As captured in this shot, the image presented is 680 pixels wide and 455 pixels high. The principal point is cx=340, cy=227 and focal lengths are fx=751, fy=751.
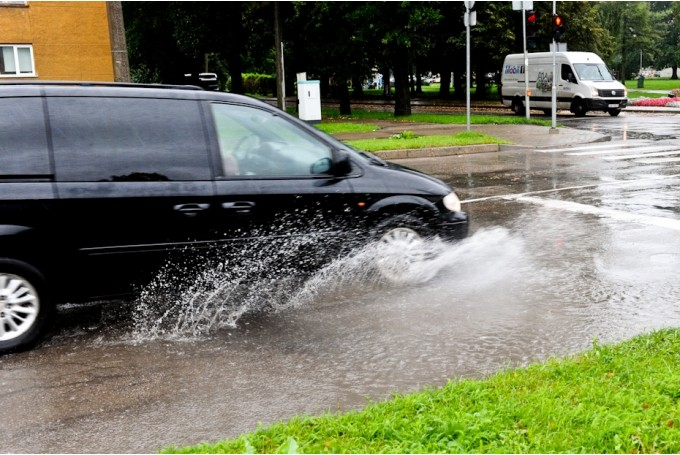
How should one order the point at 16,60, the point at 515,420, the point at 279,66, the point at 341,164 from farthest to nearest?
the point at 279,66, the point at 16,60, the point at 341,164, the point at 515,420

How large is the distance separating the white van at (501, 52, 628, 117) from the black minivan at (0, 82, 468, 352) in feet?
89.7

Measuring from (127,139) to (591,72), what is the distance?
3098 centimetres

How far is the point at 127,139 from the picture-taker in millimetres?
5621

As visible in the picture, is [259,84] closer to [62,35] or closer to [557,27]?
[62,35]

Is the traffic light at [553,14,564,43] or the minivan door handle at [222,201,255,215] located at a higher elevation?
the traffic light at [553,14,564,43]

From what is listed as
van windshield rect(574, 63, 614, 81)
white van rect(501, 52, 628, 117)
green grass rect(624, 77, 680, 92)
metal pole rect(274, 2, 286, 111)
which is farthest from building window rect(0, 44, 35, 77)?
green grass rect(624, 77, 680, 92)

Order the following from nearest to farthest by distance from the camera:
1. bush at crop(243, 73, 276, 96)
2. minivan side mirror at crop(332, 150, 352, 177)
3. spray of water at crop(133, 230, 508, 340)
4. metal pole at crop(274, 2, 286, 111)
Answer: spray of water at crop(133, 230, 508, 340)
minivan side mirror at crop(332, 150, 352, 177)
metal pole at crop(274, 2, 286, 111)
bush at crop(243, 73, 276, 96)

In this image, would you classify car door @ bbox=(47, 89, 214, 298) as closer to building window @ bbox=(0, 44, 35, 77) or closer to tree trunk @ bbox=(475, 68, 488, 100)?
building window @ bbox=(0, 44, 35, 77)

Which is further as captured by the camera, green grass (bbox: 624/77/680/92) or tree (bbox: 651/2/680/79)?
tree (bbox: 651/2/680/79)

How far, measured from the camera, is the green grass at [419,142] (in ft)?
57.3

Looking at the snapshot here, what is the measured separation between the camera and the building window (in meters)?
25.8

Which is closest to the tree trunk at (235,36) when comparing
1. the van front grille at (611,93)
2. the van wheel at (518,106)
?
the van wheel at (518,106)

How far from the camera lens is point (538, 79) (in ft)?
115

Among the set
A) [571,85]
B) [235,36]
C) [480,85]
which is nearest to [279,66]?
[235,36]
